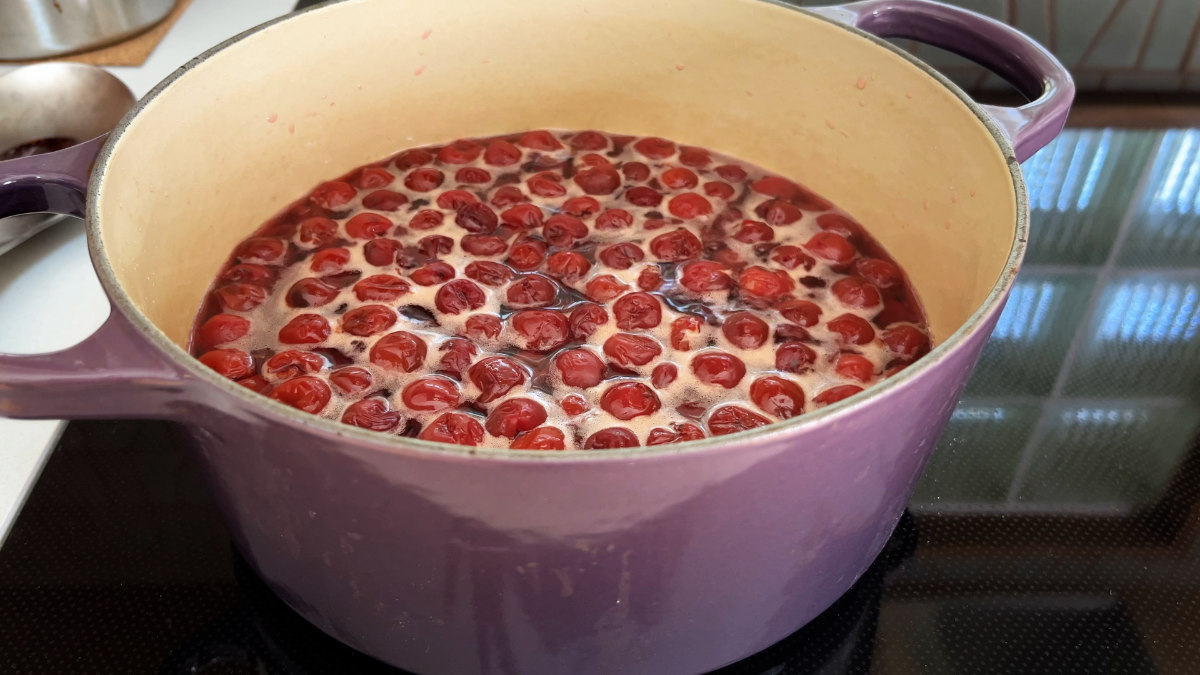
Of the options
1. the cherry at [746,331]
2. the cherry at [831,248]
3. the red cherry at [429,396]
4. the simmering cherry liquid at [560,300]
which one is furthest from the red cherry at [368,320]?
the cherry at [831,248]

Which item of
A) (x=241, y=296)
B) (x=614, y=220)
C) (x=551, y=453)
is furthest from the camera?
(x=614, y=220)

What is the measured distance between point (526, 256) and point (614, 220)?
12cm

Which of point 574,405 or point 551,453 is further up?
point 551,453

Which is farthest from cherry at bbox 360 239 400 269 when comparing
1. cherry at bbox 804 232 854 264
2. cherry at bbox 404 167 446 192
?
cherry at bbox 804 232 854 264

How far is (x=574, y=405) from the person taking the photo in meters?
0.77

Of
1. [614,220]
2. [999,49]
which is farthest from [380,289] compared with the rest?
[999,49]

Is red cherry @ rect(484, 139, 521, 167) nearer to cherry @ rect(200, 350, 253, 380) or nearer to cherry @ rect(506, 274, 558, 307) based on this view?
cherry @ rect(506, 274, 558, 307)

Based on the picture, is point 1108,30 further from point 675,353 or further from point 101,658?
point 101,658

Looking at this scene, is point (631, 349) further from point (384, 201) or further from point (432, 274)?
point (384, 201)

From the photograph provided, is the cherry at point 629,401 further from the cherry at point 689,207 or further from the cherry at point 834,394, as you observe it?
the cherry at point 689,207

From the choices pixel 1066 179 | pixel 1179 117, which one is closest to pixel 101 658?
pixel 1066 179

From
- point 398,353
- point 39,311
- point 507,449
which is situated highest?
point 507,449

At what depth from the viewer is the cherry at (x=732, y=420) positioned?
0.74 metres

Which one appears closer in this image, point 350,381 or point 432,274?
point 350,381
